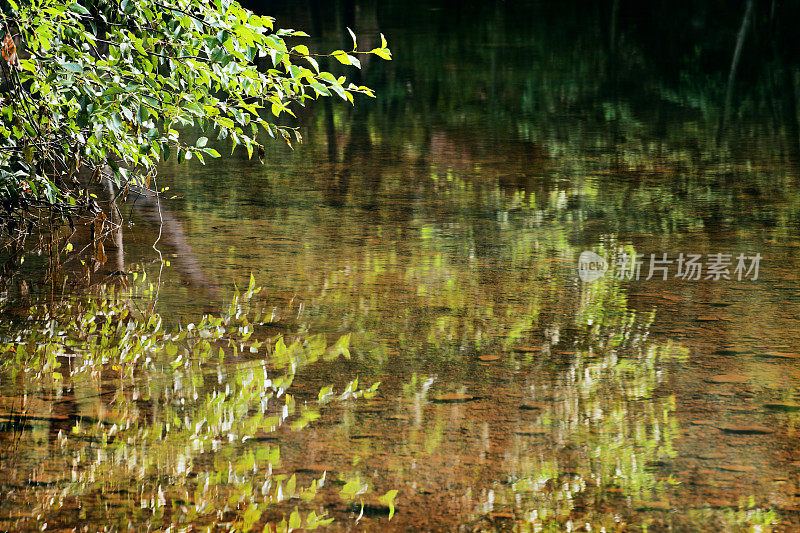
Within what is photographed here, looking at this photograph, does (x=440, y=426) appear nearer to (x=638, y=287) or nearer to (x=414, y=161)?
(x=638, y=287)

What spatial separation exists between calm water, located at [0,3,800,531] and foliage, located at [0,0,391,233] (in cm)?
79

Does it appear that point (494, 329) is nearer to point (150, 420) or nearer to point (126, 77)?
point (150, 420)

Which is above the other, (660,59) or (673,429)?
(660,59)

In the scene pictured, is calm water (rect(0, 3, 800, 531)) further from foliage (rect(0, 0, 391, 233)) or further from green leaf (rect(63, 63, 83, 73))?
green leaf (rect(63, 63, 83, 73))

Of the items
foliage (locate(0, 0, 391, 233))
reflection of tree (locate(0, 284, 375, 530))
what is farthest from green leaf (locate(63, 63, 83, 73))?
reflection of tree (locate(0, 284, 375, 530))

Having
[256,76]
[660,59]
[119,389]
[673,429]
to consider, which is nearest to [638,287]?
[673,429]

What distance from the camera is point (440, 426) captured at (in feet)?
9.89

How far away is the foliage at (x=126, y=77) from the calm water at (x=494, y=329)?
79cm

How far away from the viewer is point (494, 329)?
3824 millimetres

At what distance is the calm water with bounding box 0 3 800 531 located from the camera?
2.65m

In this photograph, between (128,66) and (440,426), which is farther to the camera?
(128,66)

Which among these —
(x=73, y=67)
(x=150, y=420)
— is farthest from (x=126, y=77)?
(x=150, y=420)

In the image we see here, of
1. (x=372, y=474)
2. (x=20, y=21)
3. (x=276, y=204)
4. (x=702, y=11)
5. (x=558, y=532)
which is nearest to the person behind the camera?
(x=558, y=532)

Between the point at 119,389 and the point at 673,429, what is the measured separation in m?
1.98
